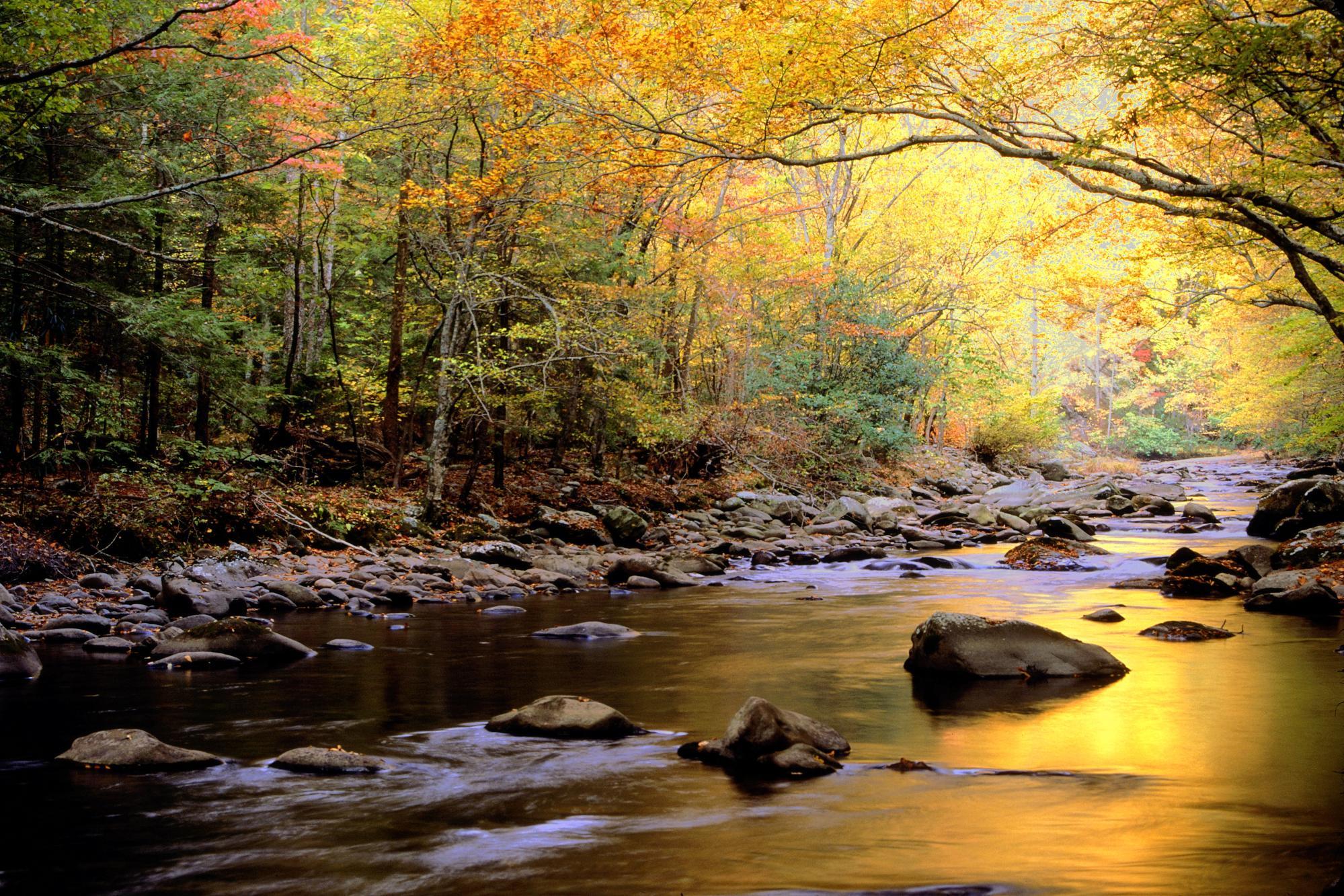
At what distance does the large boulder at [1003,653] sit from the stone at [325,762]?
14.1 ft

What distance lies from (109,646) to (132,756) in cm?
348

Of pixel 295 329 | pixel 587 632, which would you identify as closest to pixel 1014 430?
pixel 295 329

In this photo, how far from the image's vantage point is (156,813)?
429cm

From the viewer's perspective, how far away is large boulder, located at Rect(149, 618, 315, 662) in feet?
25.6

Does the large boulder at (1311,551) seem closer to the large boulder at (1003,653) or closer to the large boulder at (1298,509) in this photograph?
the large boulder at (1298,509)

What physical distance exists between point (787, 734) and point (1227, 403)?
3929 cm

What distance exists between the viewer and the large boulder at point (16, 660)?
6.86m

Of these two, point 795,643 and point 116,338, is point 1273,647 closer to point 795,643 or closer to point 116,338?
point 795,643

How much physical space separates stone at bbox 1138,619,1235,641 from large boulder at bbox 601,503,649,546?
889 centimetres

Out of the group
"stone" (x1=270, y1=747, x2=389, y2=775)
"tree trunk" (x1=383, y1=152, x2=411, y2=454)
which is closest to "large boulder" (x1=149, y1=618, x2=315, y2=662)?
"stone" (x1=270, y1=747, x2=389, y2=775)

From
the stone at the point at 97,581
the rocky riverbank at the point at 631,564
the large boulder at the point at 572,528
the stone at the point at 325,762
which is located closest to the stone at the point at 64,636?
the rocky riverbank at the point at 631,564

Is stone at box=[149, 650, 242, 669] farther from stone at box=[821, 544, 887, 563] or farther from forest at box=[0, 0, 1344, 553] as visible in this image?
stone at box=[821, 544, 887, 563]

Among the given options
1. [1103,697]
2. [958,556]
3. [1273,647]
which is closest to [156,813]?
[1103,697]

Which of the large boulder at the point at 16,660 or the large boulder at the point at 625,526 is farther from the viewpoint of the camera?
the large boulder at the point at 625,526
